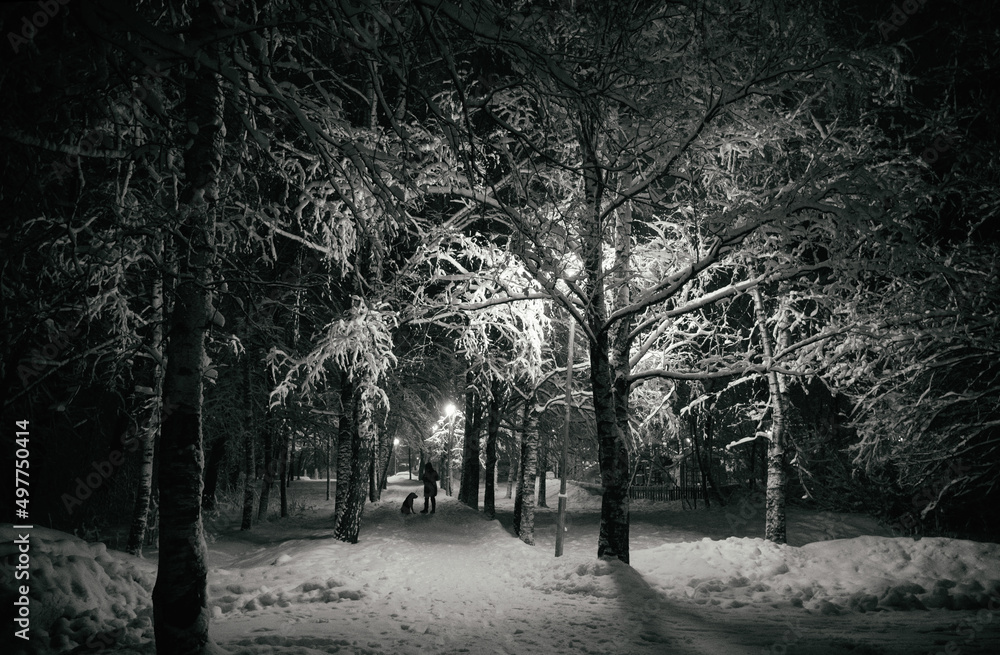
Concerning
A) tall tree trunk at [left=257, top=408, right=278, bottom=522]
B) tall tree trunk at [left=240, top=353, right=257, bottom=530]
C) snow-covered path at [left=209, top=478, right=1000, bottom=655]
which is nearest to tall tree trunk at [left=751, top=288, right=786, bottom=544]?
snow-covered path at [left=209, top=478, right=1000, bottom=655]

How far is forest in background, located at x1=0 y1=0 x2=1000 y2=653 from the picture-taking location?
11.8 ft

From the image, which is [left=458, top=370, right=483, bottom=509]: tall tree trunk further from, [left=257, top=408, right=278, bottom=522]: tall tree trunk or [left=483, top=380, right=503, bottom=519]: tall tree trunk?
[left=257, top=408, right=278, bottom=522]: tall tree trunk

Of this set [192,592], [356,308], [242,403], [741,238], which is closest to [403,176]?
[192,592]

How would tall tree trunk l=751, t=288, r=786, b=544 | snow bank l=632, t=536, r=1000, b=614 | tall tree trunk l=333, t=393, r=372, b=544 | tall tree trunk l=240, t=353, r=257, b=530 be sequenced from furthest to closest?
tall tree trunk l=240, t=353, r=257, b=530 < tall tree trunk l=751, t=288, r=786, b=544 < tall tree trunk l=333, t=393, r=372, b=544 < snow bank l=632, t=536, r=1000, b=614

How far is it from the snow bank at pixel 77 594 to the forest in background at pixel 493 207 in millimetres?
1188

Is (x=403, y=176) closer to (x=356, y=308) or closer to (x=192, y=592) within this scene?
(x=192, y=592)

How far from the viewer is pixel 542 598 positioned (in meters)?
7.38

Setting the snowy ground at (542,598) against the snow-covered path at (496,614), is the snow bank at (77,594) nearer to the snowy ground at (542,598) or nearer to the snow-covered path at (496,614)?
the snowy ground at (542,598)

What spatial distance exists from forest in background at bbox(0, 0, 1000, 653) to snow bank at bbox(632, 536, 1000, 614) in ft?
3.21

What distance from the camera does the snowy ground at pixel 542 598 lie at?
4.98 m

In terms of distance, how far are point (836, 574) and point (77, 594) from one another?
10.5 m

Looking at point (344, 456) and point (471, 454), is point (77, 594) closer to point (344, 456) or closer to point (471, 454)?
point (344, 456)

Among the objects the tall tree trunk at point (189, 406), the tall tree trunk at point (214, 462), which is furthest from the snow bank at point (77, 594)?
the tall tree trunk at point (214, 462)

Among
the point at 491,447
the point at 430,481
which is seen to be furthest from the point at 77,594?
the point at 491,447
